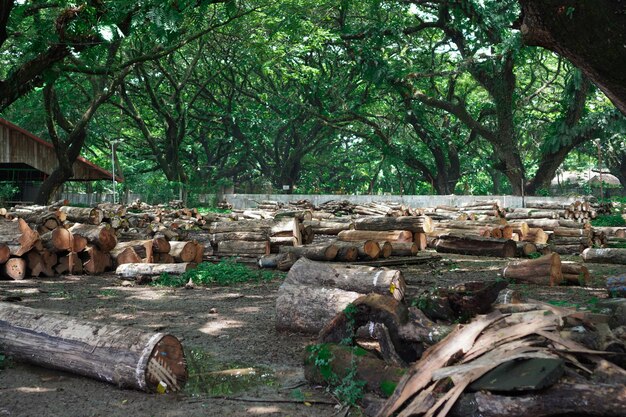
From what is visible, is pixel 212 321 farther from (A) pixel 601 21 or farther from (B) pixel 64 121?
(B) pixel 64 121

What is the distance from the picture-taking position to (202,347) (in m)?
5.77

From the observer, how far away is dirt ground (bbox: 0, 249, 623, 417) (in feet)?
13.7

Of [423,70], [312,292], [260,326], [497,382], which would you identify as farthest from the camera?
[423,70]

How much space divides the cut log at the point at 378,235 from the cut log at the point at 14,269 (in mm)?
6115

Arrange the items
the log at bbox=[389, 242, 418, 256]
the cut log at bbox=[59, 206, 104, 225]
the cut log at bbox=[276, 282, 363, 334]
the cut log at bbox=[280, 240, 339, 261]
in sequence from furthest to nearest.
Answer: the cut log at bbox=[59, 206, 104, 225] → the log at bbox=[389, 242, 418, 256] → the cut log at bbox=[280, 240, 339, 261] → the cut log at bbox=[276, 282, 363, 334]

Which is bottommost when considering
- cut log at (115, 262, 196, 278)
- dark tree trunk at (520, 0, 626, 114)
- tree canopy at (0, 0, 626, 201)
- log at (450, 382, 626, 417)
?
cut log at (115, 262, 196, 278)

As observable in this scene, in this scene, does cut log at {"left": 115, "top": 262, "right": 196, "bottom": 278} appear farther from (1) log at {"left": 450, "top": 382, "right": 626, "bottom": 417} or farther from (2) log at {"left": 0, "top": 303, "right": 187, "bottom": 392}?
(1) log at {"left": 450, "top": 382, "right": 626, "bottom": 417}

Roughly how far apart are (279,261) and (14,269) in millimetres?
4504

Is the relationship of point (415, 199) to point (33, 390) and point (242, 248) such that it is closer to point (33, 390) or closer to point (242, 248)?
point (242, 248)

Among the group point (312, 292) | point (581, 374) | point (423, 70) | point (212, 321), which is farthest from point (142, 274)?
point (423, 70)

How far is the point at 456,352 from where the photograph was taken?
12.6 feet

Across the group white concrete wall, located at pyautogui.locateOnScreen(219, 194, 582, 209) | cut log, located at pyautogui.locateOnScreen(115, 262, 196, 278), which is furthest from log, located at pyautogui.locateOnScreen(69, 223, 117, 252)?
white concrete wall, located at pyautogui.locateOnScreen(219, 194, 582, 209)

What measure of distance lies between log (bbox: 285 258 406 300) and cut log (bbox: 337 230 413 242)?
5.84 metres

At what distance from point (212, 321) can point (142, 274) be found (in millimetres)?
3492
